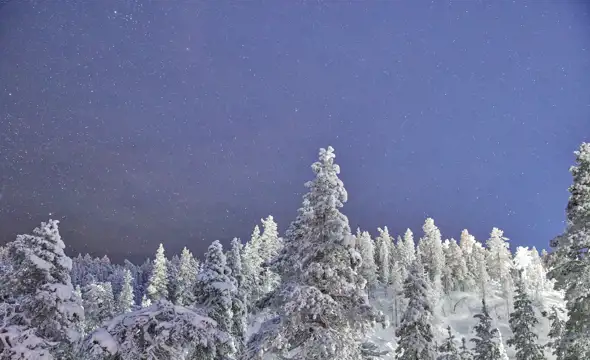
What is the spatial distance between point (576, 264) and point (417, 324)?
1033cm

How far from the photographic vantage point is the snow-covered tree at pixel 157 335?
9.07 m

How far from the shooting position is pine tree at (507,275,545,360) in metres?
32.5

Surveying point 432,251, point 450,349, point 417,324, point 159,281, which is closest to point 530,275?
point 432,251

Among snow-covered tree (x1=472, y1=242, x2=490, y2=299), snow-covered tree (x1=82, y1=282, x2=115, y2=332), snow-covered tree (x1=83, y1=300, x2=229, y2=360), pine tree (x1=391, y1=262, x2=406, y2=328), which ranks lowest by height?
snow-covered tree (x1=83, y1=300, x2=229, y2=360)

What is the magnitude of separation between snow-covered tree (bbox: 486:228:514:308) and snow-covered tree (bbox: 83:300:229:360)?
10648 cm

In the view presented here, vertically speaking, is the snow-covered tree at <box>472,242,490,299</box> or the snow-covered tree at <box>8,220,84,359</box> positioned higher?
the snow-covered tree at <box>472,242,490,299</box>

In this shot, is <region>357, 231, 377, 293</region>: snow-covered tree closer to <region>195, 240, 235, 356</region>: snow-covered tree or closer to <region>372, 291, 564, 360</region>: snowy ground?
<region>372, 291, 564, 360</region>: snowy ground

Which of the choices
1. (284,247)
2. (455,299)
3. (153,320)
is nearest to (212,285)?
(284,247)

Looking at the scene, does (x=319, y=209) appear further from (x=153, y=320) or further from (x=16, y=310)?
(x=16, y=310)

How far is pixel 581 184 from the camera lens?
19.5 metres

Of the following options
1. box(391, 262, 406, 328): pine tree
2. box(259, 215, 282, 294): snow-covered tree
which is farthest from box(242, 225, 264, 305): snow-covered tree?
box(391, 262, 406, 328): pine tree

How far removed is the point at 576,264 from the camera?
61.6 feet

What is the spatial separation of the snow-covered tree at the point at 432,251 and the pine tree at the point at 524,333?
2753 inches

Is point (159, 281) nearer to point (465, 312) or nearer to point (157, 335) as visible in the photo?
point (465, 312)
